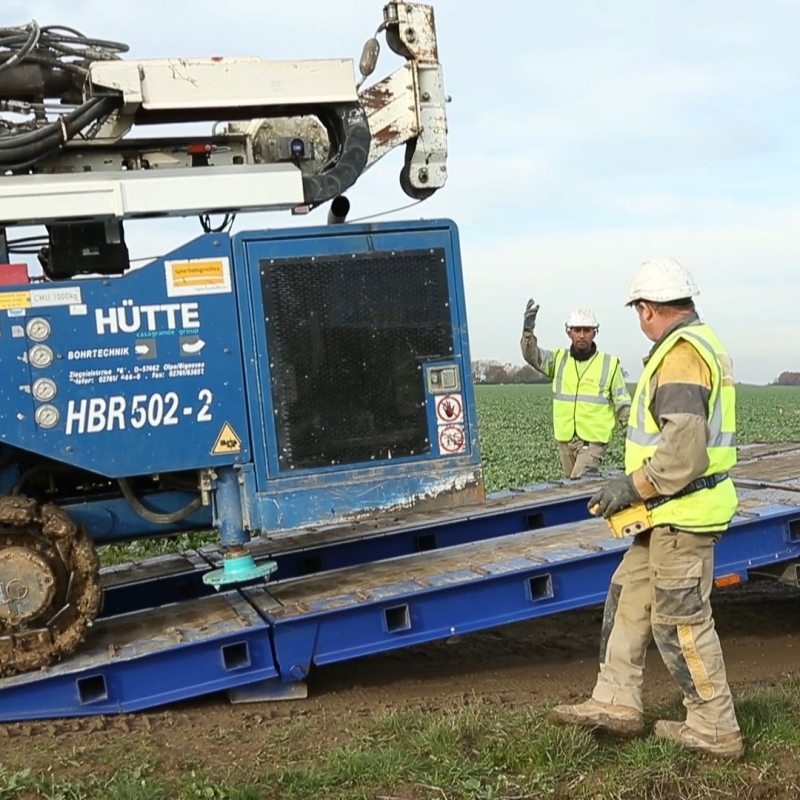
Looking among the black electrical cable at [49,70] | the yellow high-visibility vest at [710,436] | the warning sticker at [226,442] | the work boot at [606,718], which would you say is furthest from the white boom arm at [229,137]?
the work boot at [606,718]

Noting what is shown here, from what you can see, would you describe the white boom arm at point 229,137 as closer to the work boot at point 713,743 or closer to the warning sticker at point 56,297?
the warning sticker at point 56,297

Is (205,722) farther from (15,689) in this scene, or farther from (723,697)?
(723,697)

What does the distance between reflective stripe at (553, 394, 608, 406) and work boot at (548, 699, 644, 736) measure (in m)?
5.03

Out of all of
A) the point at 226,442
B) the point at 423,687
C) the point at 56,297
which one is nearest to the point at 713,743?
the point at 423,687

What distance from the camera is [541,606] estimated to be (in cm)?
593

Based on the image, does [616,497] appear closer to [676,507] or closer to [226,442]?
[676,507]

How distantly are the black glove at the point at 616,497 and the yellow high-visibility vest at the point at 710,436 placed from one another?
0.07 meters

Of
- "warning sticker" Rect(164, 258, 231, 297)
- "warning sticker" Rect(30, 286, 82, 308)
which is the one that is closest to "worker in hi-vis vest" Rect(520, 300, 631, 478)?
"warning sticker" Rect(164, 258, 231, 297)

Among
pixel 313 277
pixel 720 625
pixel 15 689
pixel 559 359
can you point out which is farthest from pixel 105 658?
pixel 559 359

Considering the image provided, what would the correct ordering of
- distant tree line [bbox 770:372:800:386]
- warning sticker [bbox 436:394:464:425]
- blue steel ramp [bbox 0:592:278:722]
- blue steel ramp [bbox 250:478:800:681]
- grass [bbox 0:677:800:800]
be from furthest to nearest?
distant tree line [bbox 770:372:800:386]
warning sticker [bbox 436:394:464:425]
blue steel ramp [bbox 250:478:800:681]
blue steel ramp [bbox 0:592:278:722]
grass [bbox 0:677:800:800]

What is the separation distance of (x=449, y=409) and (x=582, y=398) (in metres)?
4.12

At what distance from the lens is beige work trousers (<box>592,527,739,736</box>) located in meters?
4.59

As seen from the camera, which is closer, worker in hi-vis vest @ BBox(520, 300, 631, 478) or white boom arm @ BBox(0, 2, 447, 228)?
white boom arm @ BBox(0, 2, 447, 228)

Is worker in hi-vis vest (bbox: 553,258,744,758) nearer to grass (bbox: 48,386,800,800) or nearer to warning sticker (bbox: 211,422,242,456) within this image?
grass (bbox: 48,386,800,800)
